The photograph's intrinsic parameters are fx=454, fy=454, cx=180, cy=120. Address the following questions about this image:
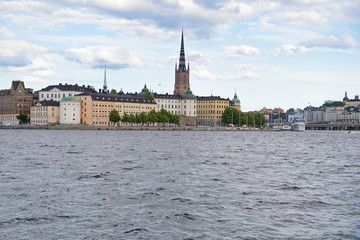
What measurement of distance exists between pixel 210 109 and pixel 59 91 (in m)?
64.0

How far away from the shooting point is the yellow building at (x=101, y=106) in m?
142

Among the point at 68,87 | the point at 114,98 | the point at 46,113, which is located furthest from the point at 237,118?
the point at 46,113

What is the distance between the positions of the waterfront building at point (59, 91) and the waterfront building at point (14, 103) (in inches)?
366

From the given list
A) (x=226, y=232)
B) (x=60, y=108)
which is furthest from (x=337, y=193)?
(x=60, y=108)

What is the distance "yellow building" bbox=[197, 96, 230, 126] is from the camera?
189250 mm

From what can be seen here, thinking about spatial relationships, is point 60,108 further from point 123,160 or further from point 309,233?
point 309,233

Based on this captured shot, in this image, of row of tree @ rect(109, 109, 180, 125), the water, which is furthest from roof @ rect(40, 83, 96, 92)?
the water

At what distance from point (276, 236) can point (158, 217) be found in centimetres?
426

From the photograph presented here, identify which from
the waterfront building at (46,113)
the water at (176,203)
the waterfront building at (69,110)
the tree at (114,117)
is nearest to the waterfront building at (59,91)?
the waterfront building at (46,113)

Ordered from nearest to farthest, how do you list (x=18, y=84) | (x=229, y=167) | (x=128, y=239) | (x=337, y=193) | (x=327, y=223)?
(x=128, y=239) < (x=327, y=223) < (x=337, y=193) < (x=229, y=167) < (x=18, y=84)

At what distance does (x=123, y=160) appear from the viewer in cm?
3538

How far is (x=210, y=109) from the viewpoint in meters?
191

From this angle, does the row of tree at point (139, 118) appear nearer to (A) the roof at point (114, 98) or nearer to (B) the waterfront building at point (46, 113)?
(A) the roof at point (114, 98)

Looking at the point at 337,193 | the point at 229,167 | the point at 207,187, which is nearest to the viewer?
the point at 337,193
